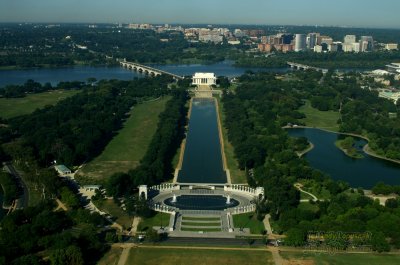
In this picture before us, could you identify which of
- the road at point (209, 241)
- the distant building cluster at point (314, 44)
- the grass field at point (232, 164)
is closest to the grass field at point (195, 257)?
the road at point (209, 241)

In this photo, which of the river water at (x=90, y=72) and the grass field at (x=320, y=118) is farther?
the river water at (x=90, y=72)

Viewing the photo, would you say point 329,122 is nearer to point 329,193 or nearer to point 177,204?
point 329,193

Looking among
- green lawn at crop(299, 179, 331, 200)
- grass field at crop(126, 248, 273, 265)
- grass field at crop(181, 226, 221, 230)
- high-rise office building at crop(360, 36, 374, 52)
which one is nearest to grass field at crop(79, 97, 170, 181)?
grass field at crop(181, 226, 221, 230)

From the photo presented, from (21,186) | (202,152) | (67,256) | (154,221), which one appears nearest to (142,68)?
(202,152)

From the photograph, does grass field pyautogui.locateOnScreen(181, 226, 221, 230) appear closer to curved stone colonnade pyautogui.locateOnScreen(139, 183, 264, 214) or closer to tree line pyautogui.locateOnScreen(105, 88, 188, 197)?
curved stone colonnade pyautogui.locateOnScreen(139, 183, 264, 214)

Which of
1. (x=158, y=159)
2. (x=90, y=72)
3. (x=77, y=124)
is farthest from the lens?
(x=90, y=72)

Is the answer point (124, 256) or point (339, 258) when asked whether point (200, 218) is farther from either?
point (339, 258)

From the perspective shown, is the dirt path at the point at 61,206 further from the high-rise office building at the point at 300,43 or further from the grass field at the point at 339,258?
the high-rise office building at the point at 300,43
